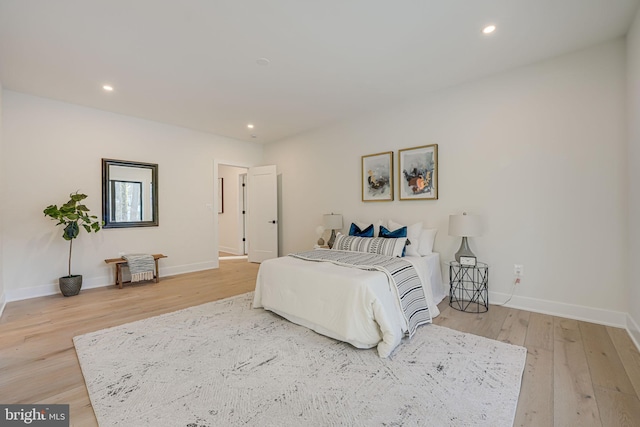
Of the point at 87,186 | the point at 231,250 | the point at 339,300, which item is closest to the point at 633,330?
the point at 339,300

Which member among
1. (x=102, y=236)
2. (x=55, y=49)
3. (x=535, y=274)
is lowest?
(x=535, y=274)

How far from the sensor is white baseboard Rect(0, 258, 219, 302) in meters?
3.52

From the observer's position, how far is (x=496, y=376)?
1818mm

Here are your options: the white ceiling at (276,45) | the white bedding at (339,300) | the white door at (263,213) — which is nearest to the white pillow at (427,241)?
the white bedding at (339,300)

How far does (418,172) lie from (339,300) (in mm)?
2253

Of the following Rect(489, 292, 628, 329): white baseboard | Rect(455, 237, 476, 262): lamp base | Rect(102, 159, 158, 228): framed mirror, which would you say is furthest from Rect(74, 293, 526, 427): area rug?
Rect(102, 159, 158, 228): framed mirror

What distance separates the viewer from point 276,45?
8.39 feet

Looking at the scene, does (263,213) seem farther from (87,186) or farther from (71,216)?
(71,216)

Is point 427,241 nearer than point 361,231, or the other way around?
point 427,241

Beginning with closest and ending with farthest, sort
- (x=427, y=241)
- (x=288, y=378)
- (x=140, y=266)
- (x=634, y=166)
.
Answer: (x=288, y=378)
(x=634, y=166)
(x=427, y=241)
(x=140, y=266)

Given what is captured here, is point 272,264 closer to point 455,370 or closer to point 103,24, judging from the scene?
point 455,370

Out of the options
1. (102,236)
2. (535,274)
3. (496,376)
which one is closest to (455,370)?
(496,376)

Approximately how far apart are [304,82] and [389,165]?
165cm

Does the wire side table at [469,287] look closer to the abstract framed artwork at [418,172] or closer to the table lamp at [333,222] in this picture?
the abstract framed artwork at [418,172]
